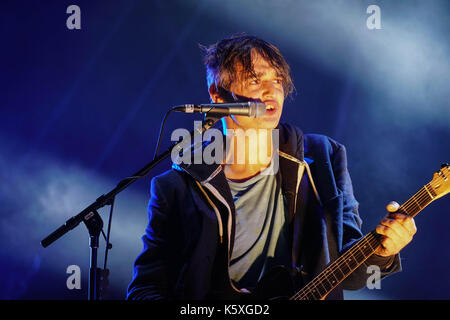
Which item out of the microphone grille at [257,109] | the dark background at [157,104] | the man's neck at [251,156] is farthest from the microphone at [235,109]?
the dark background at [157,104]

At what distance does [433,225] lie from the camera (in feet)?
12.6

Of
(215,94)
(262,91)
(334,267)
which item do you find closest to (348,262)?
(334,267)

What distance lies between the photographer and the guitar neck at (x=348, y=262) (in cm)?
212

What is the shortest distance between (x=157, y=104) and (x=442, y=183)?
2643 millimetres

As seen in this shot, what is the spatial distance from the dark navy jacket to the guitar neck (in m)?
0.07

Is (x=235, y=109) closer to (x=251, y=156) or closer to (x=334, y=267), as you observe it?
(x=251, y=156)

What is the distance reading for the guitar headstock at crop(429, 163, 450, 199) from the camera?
211cm

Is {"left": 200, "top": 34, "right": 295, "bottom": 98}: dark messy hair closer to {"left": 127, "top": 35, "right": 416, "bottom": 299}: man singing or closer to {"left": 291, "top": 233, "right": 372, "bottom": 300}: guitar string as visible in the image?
{"left": 127, "top": 35, "right": 416, "bottom": 299}: man singing

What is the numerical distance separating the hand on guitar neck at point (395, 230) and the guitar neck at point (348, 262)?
46mm

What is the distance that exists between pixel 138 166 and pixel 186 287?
186cm

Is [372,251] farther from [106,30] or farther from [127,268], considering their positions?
[106,30]

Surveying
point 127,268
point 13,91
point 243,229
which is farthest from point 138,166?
point 243,229

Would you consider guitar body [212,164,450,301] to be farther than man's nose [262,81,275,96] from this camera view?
No

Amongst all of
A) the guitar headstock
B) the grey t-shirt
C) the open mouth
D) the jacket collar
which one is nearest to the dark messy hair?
the open mouth
